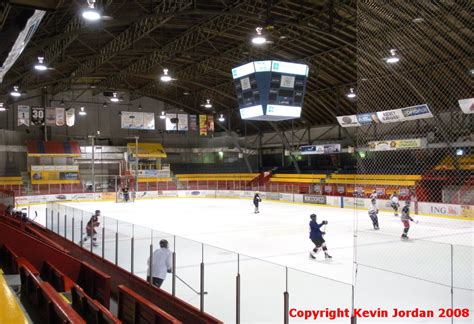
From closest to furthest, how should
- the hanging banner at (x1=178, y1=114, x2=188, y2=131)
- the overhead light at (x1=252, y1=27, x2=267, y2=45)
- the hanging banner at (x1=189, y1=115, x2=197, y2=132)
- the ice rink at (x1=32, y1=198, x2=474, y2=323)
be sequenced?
the ice rink at (x1=32, y1=198, x2=474, y2=323), the overhead light at (x1=252, y1=27, x2=267, y2=45), the hanging banner at (x1=178, y1=114, x2=188, y2=131), the hanging banner at (x1=189, y1=115, x2=197, y2=132)

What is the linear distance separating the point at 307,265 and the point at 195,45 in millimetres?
19248

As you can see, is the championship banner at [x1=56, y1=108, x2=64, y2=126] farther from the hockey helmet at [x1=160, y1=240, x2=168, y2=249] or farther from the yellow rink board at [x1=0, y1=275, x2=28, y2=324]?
the yellow rink board at [x1=0, y1=275, x2=28, y2=324]

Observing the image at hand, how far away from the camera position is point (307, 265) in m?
12.2

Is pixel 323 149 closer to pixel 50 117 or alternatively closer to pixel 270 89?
pixel 270 89

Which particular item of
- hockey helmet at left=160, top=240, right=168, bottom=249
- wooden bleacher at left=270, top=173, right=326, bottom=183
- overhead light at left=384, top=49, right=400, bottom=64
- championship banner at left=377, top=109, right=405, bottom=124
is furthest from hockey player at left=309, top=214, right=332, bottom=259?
wooden bleacher at left=270, top=173, right=326, bottom=183

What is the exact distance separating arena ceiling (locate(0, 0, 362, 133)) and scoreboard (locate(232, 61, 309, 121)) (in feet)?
6.48

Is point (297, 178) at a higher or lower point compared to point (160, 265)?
higher

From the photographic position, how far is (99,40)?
29078 mm

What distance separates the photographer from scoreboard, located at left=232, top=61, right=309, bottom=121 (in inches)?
736

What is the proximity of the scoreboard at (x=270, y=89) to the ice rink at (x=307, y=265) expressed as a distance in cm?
527

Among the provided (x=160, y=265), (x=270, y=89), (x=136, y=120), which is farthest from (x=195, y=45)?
(x=160, y=265)

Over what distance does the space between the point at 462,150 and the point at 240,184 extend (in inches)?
865

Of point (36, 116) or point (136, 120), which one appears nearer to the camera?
point (36, 116)

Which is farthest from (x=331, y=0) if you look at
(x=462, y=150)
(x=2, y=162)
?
(x=2, y=162)
